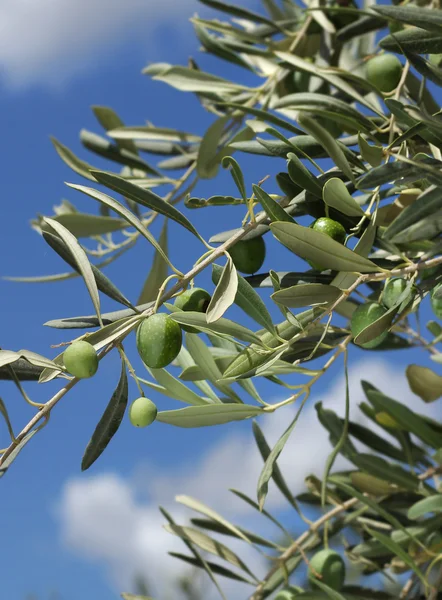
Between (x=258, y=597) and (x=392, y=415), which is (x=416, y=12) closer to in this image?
(x=392, y=415)

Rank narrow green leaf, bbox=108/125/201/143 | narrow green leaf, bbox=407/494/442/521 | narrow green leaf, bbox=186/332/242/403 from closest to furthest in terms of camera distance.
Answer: narrow green leaf, bbox=186/332/242/403, narrow green leaf, bbox=407/494/442/521, narrow green leaf, bbox=108/125/201/143

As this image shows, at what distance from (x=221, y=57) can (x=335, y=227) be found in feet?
3.71

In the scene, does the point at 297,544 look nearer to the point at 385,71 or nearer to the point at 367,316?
the point at 367,316

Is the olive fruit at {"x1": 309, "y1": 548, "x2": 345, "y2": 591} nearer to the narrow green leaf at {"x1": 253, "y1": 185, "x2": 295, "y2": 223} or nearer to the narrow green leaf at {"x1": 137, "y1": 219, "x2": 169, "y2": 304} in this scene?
the narrow green leaf at {"x1": 137, "y1": 219, "x2": 169, "y2": 304}

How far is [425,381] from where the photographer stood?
2.08 m

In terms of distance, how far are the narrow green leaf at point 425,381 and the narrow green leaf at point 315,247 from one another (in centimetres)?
90

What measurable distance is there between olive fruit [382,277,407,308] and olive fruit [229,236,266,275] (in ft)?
0.74

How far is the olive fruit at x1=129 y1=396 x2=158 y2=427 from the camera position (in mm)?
1206

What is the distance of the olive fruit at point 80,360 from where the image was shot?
109 cm

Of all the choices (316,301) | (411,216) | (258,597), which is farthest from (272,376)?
(258,597)

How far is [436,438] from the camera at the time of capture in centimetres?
204

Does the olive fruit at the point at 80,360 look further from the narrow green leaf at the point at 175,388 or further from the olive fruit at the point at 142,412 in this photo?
the narrow green leaf at the point at 175,388

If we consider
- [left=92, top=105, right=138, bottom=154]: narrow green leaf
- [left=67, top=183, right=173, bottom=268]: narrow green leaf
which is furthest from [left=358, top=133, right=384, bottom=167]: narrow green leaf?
[left=92, top=105, right=138, bottom=154]: narrow green leaf

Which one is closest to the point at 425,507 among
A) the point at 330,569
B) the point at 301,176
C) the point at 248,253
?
the point at 330,569
